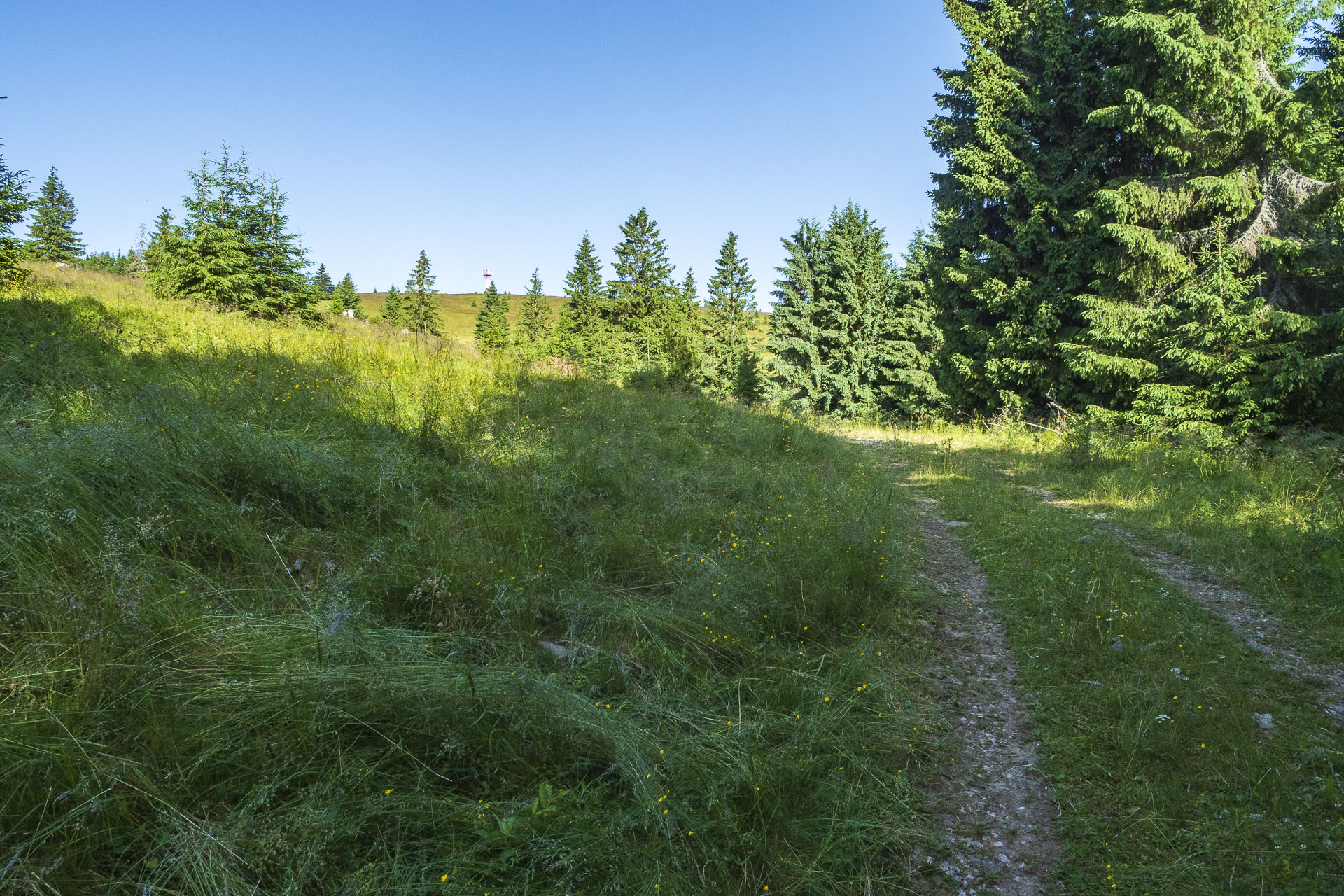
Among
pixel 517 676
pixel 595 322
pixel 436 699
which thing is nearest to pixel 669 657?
pixel 517 676

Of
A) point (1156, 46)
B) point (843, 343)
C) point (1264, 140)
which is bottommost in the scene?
point (843, 343)

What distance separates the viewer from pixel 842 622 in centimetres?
418

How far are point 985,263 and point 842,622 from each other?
15.8 meters

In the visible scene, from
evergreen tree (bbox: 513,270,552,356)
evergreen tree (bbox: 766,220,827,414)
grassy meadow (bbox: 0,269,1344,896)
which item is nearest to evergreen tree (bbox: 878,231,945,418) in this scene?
evergreen tree (bbox: 766,220,827,414)

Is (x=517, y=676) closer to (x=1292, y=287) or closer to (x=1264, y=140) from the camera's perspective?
(x=1292, y=287)

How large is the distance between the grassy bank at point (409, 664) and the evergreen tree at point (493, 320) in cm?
5084

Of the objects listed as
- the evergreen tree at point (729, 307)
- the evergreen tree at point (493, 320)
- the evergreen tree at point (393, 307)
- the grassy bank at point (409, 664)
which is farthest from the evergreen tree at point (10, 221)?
the evergreen tree at point (393, 307)

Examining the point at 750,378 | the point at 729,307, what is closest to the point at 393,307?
the point at 729,307

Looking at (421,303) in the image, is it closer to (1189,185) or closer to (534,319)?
(534,319)

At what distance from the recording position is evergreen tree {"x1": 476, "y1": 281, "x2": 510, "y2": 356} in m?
57.0

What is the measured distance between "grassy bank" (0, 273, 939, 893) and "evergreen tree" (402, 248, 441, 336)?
62.2 metres

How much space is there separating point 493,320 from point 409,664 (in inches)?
2352

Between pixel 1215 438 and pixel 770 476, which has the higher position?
pixel 1215 438

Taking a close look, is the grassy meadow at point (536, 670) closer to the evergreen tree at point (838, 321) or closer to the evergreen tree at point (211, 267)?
the evergreen tree at point (211, 267)
